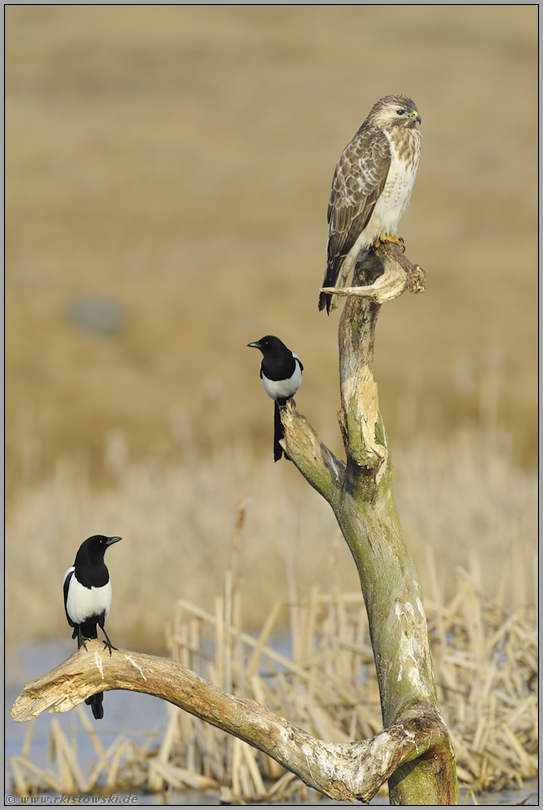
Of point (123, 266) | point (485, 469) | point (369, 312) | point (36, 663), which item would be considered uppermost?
point (123, 266)

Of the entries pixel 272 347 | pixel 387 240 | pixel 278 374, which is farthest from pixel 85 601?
pixel 387 240

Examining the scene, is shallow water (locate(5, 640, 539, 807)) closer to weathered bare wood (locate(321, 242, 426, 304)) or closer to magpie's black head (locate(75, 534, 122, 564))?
magpie's black head (locate(75, 534, 122, 564))

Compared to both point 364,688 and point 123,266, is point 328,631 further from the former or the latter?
point 123,266

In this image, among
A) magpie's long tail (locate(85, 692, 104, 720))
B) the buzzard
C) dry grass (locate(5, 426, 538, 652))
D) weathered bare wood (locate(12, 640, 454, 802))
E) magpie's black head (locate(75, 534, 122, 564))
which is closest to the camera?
weathered bare wood (locate(12, 640, 454, 802))

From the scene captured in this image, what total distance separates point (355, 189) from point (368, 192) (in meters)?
0.08

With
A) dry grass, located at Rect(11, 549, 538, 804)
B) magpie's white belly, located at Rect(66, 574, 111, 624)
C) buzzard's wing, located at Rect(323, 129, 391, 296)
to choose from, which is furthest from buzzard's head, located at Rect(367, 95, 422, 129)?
magpie's white belly, located at Rect(66, 574, 111, 624)

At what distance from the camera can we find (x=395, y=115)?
492cm

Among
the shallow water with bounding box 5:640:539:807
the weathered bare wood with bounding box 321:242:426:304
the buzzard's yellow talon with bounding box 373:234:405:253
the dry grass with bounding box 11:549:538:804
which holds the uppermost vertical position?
the buzzard's yellow talon with bounding box 373:234:405:253

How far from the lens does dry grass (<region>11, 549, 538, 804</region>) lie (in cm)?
516

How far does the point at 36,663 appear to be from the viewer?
8.59 m

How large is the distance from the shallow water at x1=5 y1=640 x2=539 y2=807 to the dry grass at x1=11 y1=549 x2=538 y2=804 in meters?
0.07

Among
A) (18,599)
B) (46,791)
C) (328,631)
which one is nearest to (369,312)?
(328,631)

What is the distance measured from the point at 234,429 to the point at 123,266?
1610cm

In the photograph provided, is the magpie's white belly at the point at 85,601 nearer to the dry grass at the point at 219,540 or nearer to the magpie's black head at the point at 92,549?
the magpie's black head at the point at 92,549
